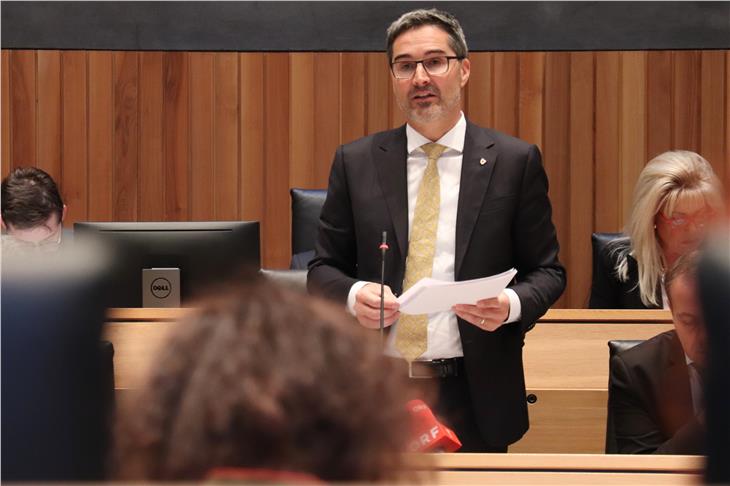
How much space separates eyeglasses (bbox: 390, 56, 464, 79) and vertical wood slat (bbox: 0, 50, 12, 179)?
2.99 m

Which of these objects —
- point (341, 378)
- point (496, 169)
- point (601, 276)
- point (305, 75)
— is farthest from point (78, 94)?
point (341, 378)

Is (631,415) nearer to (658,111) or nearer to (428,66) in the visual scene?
(428,66)

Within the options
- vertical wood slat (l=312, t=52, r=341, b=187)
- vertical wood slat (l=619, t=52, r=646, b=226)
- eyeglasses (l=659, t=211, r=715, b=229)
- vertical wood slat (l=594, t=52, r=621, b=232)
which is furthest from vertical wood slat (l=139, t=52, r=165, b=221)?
eyeglasses (l=659, t=211, r=715, b=229)

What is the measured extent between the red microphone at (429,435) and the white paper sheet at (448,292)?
0.27 metres

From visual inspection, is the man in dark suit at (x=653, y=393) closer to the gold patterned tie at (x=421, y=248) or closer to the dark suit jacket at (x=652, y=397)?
the dark suit jacket at (x=652, y=397)

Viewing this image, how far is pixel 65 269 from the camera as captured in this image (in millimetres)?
846

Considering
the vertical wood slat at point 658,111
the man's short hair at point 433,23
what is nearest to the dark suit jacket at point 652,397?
the man's short hair at point 433,23

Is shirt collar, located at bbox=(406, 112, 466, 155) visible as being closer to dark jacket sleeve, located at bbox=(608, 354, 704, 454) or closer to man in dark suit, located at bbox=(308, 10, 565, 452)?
man in dark suit, located at bbox=(308, 10, 565, 452)

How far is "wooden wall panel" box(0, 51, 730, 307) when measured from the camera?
4.79 metres

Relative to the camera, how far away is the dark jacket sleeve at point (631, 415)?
6.96 feet

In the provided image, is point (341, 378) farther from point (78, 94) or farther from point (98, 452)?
point (78, 94)

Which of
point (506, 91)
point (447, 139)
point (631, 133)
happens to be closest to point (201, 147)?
point (506, 91)

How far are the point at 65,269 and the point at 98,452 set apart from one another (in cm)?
16

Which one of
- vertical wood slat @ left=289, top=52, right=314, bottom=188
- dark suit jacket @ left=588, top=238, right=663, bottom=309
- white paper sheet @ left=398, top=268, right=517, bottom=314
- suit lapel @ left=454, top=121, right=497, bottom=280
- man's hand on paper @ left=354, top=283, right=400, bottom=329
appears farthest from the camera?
vertical wood slat @ left=289, top=52, right=314, bottom=188
